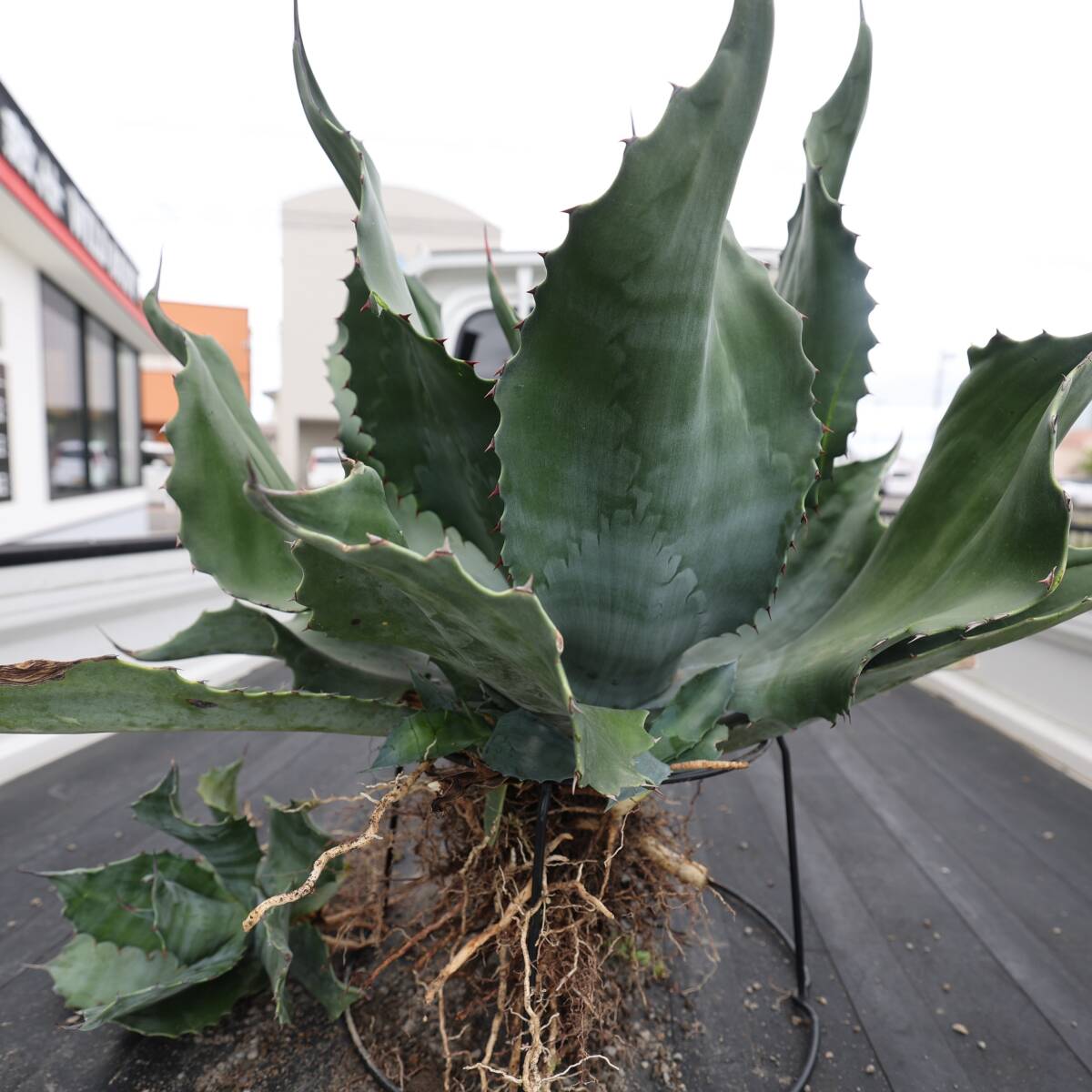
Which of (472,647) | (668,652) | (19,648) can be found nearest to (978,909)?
(668,652)

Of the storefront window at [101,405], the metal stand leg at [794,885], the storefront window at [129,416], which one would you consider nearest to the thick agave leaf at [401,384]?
the metal stand leg at [794,885]

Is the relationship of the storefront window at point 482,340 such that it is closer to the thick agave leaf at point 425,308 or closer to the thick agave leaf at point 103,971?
the thick agave leaf at point 425,308

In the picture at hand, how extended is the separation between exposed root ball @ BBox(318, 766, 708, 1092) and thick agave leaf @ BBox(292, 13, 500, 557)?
0.62 feet

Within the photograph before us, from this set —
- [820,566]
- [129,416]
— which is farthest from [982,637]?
[129,416]

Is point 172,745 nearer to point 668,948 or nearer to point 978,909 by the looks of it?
point 668,948

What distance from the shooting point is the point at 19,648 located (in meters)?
1.17

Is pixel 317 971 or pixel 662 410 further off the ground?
pixel 662 410

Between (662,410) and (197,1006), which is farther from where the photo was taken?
(197,1006)

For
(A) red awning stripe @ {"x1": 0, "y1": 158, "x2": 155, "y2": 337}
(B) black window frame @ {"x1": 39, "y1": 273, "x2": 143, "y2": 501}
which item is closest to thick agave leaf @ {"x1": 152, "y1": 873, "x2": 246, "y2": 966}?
(A) red awning stripe @ {"x1": 0, "y1": 158, "x2": 155, "y2": 337}

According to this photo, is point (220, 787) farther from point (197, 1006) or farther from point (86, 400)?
point (86, 400)

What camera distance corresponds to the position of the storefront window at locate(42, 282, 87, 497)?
11.6ft

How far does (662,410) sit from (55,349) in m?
4.41

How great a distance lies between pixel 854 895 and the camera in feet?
2.68

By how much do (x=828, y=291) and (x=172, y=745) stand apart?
121 cm
